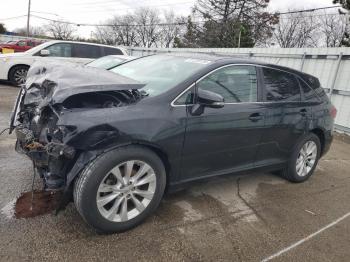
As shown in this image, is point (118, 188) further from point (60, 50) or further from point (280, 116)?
point (60, 50)

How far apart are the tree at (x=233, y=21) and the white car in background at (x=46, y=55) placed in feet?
67.7

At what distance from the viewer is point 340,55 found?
28.3ft

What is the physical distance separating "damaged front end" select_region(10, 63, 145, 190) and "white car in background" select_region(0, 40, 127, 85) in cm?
755

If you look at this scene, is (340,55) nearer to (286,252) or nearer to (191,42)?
(286,252)

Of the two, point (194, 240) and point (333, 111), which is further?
point (333, 111)

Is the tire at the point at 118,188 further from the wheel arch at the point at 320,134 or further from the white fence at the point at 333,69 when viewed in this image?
the white fence at the point at 333,69

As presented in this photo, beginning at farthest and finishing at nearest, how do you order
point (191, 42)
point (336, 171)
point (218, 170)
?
point (191, 42) → point (336, 171) → point (218, 170)

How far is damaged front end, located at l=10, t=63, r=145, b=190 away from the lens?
2.57 m

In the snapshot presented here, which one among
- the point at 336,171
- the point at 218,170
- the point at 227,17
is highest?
the point at 227,17

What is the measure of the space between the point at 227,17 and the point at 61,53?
23.7 metres

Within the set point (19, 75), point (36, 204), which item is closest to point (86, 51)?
point (19, 75)

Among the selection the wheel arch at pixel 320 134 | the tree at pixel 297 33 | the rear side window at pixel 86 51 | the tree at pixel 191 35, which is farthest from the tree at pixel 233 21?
the wheel arch at pixel 320 134

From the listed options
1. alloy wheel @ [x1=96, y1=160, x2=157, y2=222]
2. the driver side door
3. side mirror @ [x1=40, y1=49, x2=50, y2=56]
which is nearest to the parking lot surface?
alloy wheel @ [x1=96, y1=160, x2=157, y2=222]

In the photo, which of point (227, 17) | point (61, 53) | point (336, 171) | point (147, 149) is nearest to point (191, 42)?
point (227, 17)
